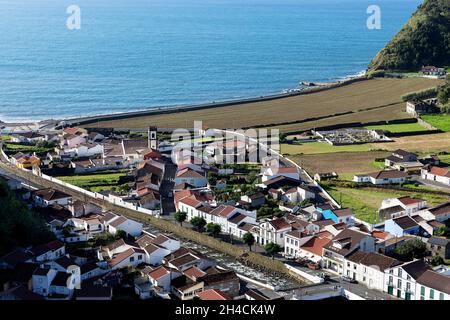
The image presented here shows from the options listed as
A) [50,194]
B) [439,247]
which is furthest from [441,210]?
[50,194]

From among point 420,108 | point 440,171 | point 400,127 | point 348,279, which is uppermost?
point 420,108

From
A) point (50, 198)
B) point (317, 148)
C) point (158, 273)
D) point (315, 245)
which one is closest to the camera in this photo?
point (158, 273)

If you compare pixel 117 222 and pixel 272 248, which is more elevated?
pixel 117 222

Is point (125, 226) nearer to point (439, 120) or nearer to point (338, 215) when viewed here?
point (338, 215)

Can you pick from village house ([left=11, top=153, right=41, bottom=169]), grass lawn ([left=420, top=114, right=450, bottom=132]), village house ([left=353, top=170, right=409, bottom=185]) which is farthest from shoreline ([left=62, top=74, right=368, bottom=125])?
village house ([left=353, top=170, right=409, bottom=185])

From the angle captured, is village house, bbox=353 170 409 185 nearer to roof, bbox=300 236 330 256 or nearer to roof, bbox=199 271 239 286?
roof, bbox=300 236 330 256

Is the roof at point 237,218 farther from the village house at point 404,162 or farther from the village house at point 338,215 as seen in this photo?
the village house at point 404,162

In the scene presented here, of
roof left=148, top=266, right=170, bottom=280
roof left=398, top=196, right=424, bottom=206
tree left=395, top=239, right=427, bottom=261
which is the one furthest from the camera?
roof left=398, top=196, right=424, bottom=206

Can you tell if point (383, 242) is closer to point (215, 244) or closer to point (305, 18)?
point (215, 244)
